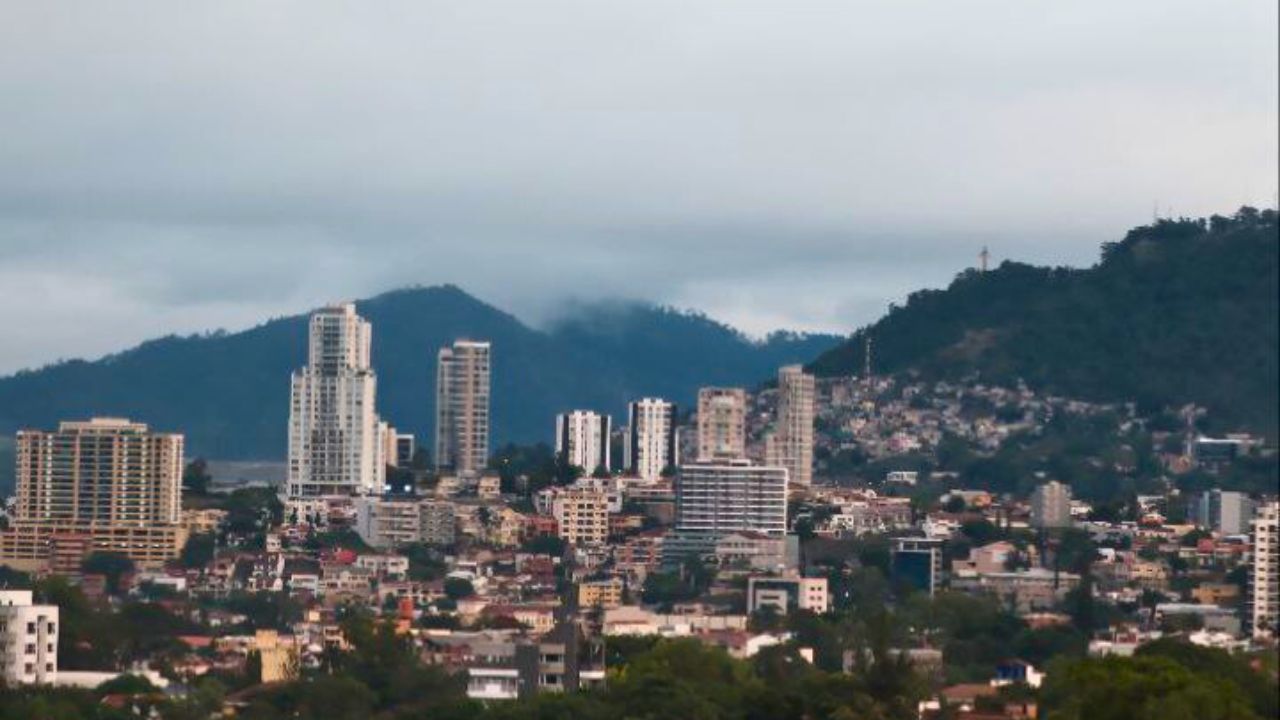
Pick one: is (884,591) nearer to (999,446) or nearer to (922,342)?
(999,446)

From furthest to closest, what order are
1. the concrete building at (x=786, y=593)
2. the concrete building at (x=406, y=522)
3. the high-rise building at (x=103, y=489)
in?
the concrete building at (x=406, y=522) < the high-rise building at (x=103, y=489) < the concrete building at (x=786, y=593)

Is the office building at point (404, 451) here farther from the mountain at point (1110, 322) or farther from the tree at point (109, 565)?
the tree at point (109, 565)

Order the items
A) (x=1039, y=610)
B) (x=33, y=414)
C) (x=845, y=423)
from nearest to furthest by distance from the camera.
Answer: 1. (x=1039, y=610)
2. (x=33, y=414)
3. (x=845, y=423)

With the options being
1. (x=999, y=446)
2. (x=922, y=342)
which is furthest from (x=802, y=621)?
(x=922, y=342)

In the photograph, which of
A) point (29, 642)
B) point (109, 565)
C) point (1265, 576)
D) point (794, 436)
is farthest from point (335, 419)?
point (29, 642)

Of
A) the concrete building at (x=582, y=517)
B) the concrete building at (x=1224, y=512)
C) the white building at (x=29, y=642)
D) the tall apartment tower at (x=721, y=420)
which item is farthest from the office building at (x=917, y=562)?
the white building at (x=29, y=642)

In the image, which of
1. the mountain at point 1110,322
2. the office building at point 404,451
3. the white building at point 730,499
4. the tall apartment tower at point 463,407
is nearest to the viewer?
the white building at point 730,499
